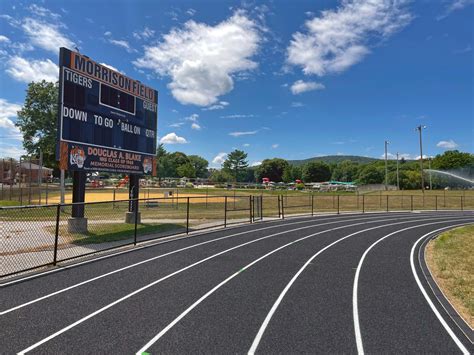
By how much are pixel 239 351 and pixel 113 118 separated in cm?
1320

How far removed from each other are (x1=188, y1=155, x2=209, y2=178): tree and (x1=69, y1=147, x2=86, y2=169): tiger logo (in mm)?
147211

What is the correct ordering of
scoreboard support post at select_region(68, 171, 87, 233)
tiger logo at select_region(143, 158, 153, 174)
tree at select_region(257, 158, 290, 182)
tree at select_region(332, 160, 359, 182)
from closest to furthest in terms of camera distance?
scoreboard support post at select_region(68, 171, 87, 233), tiger logo at select_region(143, 158, 153, 174), tree at select_region(257, 158, 290, 182), tree at select_region(332, 160, 359, 182)

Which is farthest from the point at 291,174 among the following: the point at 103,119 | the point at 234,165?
the point at 103,119

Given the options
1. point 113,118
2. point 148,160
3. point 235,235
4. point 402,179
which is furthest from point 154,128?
point 402,179

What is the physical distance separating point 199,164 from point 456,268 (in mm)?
A: 156092

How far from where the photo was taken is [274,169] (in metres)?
148

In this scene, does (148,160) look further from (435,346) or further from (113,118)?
(435,346)

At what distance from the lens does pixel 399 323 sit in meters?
5.60

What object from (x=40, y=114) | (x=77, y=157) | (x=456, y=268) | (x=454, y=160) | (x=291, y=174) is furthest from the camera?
(x=291, y=174)

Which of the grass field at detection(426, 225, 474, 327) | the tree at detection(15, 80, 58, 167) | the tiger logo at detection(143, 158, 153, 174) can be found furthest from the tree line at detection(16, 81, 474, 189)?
the grass field at detection(426, 225, 474, 327)

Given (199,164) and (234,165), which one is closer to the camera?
(234,165)

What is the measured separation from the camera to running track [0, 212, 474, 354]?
4.77 m

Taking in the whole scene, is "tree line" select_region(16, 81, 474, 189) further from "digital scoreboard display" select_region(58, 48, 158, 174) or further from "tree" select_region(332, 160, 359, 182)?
"digital scoreboard display" select_region(58, 48, 158, 174)

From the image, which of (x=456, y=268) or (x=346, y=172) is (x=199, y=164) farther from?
(x=456, y=268)
